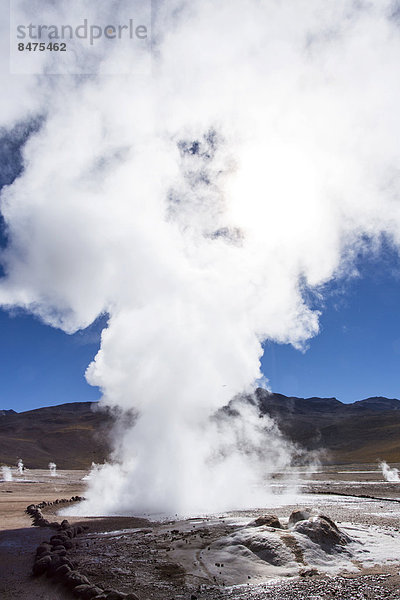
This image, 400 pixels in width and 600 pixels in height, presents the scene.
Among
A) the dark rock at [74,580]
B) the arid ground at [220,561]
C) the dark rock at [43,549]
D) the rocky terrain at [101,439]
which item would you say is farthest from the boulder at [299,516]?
the rocky terrain at [101,439]

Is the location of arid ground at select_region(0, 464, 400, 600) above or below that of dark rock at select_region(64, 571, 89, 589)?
below

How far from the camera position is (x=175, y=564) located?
37.5 feet

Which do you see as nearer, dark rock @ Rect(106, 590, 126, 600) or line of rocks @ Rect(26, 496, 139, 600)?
dark rock @ Rect(106, 590, 126, 600)

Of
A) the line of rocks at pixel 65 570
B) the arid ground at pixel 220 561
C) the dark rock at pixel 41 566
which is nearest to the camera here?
the line of rocks at pixel 65 570

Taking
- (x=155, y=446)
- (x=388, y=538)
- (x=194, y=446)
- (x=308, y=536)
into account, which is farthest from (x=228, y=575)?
Result: (x=194, y=446)

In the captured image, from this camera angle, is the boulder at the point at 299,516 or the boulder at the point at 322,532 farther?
the boulder at the point at 299,516

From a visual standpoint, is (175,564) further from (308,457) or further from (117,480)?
(308,457)

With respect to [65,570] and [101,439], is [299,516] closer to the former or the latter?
[65,570]

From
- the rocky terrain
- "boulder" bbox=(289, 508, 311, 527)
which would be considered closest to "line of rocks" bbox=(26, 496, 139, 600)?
"boulder" bbox=(289, 508, 311, 527)

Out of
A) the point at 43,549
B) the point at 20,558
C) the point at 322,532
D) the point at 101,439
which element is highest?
the point at 322,532

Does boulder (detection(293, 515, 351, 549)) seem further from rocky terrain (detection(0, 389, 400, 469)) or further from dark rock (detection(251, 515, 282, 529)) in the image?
rocky terrain (detection(0, 389, 400, 469))

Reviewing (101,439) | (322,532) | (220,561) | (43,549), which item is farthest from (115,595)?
(101,439)

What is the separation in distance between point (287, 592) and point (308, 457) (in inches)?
4175

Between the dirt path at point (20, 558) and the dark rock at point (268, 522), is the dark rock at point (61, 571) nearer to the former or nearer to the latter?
the dirt path at point (20, 558)
